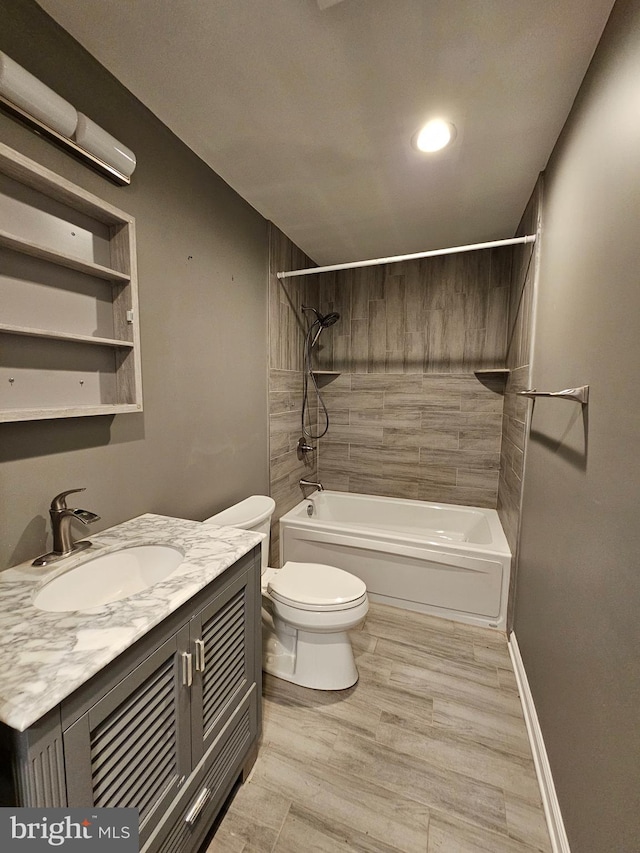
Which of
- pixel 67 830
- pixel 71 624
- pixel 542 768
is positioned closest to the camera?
pixel 67 830

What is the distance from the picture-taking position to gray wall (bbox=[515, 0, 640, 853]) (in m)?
0.77

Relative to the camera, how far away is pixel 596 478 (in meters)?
0.96

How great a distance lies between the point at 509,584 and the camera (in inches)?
80.3

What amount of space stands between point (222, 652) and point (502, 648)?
1.65 meters

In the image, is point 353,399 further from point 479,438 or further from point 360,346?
point 479,438

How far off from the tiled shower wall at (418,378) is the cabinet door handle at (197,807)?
232 centimetres

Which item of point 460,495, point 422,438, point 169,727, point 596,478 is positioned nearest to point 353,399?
point 422,438

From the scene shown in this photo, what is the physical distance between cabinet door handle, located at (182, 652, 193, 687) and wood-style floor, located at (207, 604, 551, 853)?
24.4 inches

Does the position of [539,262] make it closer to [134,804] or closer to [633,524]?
[633,524]

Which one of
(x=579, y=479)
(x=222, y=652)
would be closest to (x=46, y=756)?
(x=222, y=652)

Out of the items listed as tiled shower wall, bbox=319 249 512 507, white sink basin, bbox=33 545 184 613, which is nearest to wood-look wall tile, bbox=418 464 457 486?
tiled shower wall, bbox=319 249 512 507

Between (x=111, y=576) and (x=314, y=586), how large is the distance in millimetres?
903

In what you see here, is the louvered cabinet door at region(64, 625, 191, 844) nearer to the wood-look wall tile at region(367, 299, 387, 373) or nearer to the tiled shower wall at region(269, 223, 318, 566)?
the tiled shower wall at region(269, 223, 318, 566)

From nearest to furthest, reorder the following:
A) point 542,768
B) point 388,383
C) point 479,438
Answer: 1. point 542,768
2. point 479,438
3. point 388,383
